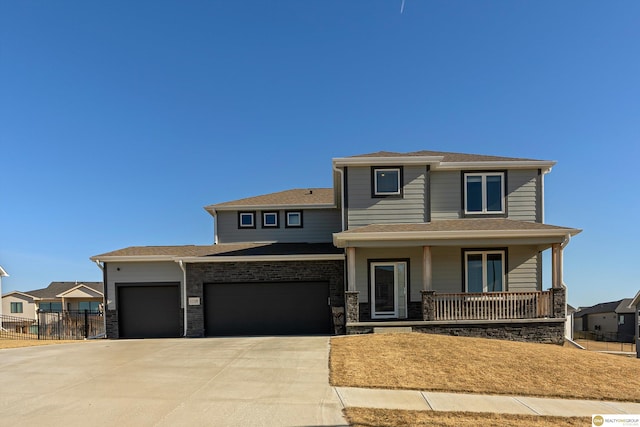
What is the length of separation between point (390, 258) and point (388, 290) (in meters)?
1.15

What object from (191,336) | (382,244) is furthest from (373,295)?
(191,336)

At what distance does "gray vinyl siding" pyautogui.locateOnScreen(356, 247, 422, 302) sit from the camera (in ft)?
46.0

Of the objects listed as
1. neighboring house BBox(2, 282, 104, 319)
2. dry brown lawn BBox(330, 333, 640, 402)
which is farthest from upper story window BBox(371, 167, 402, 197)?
neighboring house BBox(2, 282, 104, 319)

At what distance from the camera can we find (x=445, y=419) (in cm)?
541

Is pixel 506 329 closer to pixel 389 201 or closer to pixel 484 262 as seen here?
pixel 484 262

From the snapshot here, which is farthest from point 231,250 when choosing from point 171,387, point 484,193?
point 484,193

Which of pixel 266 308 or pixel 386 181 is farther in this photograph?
pixel 266 308

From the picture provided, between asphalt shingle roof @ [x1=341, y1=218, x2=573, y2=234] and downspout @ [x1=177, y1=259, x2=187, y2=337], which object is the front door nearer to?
asphalt shingle roof @ [x1=341, y1=218, x2=573, y2=234]

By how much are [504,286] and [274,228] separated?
32.4 ft

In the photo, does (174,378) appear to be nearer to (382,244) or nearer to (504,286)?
(382,244)

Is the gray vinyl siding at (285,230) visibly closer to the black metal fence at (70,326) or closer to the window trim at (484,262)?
the window trim at (484,262)

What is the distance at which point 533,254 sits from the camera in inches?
557

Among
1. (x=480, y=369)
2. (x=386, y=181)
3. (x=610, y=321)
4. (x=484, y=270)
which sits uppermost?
(x=386, y=181)

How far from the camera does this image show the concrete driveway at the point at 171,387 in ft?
17.8
